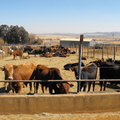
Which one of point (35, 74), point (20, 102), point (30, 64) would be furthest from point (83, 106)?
point (30, 64)

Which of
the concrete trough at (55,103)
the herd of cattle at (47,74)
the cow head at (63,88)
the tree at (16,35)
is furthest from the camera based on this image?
the tree at (16,35)

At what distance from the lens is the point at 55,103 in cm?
493

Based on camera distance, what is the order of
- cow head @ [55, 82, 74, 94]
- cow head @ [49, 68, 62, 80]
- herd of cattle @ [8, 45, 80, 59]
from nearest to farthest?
cow head @ [55, 82, 74, 94]
cow head @ [49, 68, 62, 80]
herd of cattle @ [8, 45, 80, 59]

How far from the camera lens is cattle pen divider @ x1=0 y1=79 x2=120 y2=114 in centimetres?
488

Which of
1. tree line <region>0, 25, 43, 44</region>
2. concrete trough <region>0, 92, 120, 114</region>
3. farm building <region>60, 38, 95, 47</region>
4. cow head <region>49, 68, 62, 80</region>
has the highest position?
tree line <region>0, 25, 43, 44</region>

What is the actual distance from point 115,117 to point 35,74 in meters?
4.03

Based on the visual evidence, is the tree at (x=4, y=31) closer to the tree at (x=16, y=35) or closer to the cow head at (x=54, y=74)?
the tree at (x=16, y=35)

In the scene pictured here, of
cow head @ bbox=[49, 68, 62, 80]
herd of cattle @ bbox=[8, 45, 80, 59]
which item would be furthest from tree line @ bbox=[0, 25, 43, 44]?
cow head @ bbox=[49, 68, 62, 80]

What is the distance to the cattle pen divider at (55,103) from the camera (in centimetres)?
488

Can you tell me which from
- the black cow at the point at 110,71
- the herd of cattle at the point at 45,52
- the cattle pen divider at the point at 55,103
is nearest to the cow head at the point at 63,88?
the cattle pen divider at the point at 55,103

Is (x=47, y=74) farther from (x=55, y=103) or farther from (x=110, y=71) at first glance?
(x=110, y=71)

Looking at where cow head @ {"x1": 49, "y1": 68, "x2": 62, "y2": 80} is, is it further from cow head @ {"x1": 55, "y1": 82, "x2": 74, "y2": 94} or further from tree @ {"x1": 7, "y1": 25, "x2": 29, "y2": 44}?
tree @ {"x1": 7, "y1": 25, "x2": 29, "y2": 44}

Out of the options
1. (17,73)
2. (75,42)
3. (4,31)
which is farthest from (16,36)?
(17,73)

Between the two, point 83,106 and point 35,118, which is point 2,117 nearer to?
point 35,118
